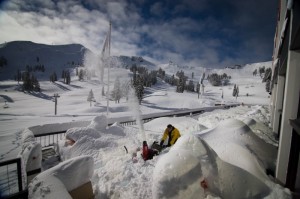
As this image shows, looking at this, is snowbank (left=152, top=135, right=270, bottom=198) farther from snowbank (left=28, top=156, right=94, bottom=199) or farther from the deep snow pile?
snowbank (left=28, top=156, right=94, bottom=199)

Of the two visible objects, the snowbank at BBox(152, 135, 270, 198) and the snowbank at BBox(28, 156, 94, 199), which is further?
the snowbank at BBox(152, 135, 270, 198)

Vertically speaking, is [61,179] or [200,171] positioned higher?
[200,171]

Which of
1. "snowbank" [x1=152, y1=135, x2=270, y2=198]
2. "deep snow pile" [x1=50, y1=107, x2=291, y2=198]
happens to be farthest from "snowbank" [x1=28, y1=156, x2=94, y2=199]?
"snowbank" [x1=152, y1=135, x2=270, y2=198]

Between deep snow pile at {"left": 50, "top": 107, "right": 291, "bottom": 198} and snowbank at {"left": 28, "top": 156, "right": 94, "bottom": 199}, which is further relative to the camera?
deep snow pile at {"left": 50, "top": 107, "right": 291, "bottom": 198}

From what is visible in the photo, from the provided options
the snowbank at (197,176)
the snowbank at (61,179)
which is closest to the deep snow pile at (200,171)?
the snowbank at (197,176)

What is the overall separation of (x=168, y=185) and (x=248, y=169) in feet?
7.18

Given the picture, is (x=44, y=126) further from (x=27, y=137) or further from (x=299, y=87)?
(x=299, y=87)

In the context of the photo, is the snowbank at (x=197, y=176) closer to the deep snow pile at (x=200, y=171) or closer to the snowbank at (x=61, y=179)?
the deep snow pile at (x=200, y=171)

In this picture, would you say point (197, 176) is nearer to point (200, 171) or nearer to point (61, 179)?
point (200, 171)

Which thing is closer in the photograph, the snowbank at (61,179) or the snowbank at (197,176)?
the snowbank at (61,179)

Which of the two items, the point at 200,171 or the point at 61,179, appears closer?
the point at 61,179

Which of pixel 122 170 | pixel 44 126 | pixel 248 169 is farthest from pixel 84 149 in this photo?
pixel 248 169

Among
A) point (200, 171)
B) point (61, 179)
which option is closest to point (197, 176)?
point (200, 171)

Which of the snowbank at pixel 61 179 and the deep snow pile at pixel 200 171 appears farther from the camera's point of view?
the deep snow pile at pixel 200 171
